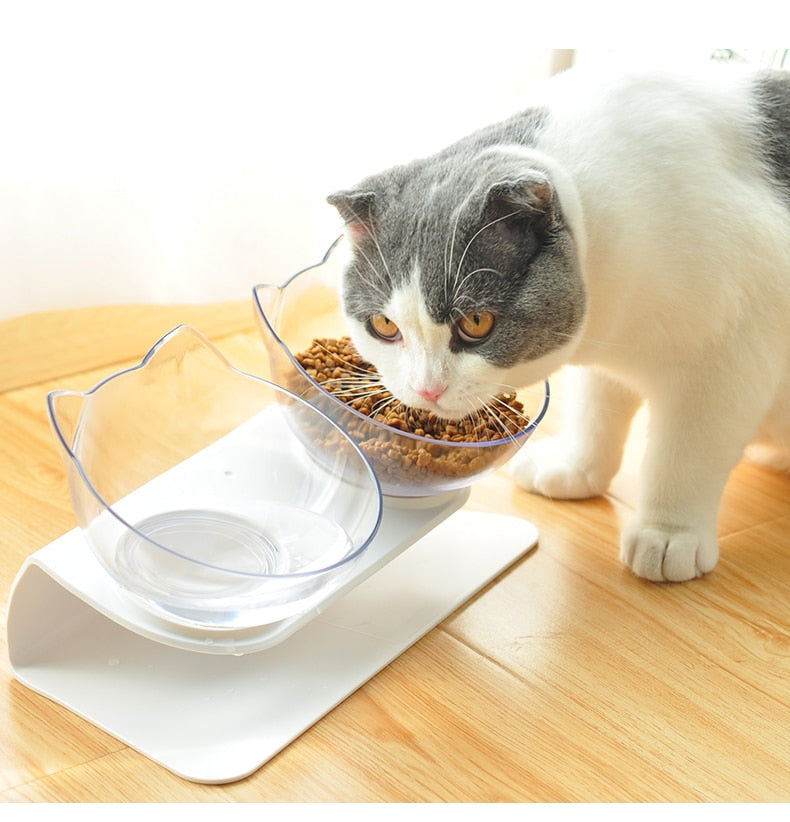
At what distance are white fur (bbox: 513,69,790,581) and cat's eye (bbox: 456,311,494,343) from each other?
0.21ft

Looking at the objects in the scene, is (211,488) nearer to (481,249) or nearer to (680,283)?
(481,249)

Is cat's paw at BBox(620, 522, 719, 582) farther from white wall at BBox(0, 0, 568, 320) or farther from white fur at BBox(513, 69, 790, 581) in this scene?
white wall at BBox(0, 0, 568, 320)

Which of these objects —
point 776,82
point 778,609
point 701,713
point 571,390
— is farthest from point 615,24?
point 701,713

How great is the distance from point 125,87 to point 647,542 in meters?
0.82

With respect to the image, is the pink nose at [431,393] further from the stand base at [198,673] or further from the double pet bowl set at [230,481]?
the stand base at [198,673]

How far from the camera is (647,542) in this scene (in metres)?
1.12

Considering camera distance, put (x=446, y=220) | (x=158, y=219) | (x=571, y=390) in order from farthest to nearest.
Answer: (x=158, y=219)
(x=571, y=390)
(x=446, y=220)

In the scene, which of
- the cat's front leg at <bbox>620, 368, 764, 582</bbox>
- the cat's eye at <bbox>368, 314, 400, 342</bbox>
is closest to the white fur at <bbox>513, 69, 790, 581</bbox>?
the cat's front leg at <bbox>620, 368, 764, 582</bbox>

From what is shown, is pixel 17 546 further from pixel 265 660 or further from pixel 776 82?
pixel 776 82

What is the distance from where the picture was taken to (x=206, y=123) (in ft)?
4.62

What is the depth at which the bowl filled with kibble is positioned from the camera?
39.2 inches

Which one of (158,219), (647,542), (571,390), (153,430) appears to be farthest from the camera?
(158,219)

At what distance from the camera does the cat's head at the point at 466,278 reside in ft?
2.95

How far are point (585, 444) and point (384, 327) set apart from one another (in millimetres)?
390
